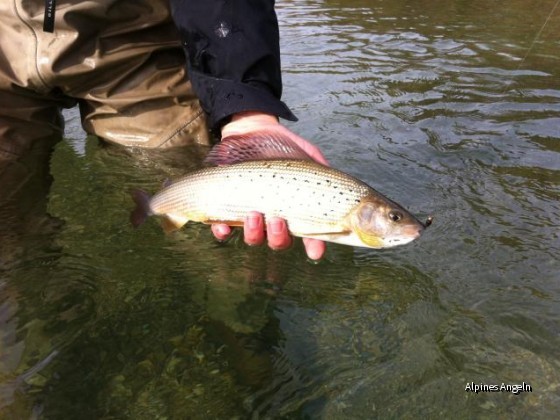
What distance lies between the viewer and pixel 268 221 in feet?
8.87

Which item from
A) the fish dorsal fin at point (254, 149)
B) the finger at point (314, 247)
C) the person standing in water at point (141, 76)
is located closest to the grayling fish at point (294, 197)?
the fish dorsal fin at point (254, 149)

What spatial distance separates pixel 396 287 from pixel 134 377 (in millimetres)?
1568

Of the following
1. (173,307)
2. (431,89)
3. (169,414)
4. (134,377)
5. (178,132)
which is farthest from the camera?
(431,89)

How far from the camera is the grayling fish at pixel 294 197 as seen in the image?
2.59 m

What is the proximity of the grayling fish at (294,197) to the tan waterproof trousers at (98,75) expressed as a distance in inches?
56.0

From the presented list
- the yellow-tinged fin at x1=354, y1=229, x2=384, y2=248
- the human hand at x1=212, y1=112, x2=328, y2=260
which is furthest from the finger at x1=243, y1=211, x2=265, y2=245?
the yellow-tinged fin at x1=354, y1=229, x2=384, y2=248

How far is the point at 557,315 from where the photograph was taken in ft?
9.78

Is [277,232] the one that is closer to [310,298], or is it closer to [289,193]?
[289,193]

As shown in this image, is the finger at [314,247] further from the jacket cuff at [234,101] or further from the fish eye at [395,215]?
the jacket cuff at [234,101]

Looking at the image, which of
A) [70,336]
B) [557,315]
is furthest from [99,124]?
[557,315]

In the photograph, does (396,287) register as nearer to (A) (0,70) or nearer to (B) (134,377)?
(B) (134,377)

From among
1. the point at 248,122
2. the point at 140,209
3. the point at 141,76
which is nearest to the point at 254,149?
the point at 248,122

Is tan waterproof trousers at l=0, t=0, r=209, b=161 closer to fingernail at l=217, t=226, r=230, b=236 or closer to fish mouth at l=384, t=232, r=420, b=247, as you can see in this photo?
fingernail at l=217, t=226, r=230, b=236

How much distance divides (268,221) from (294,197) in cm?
18
